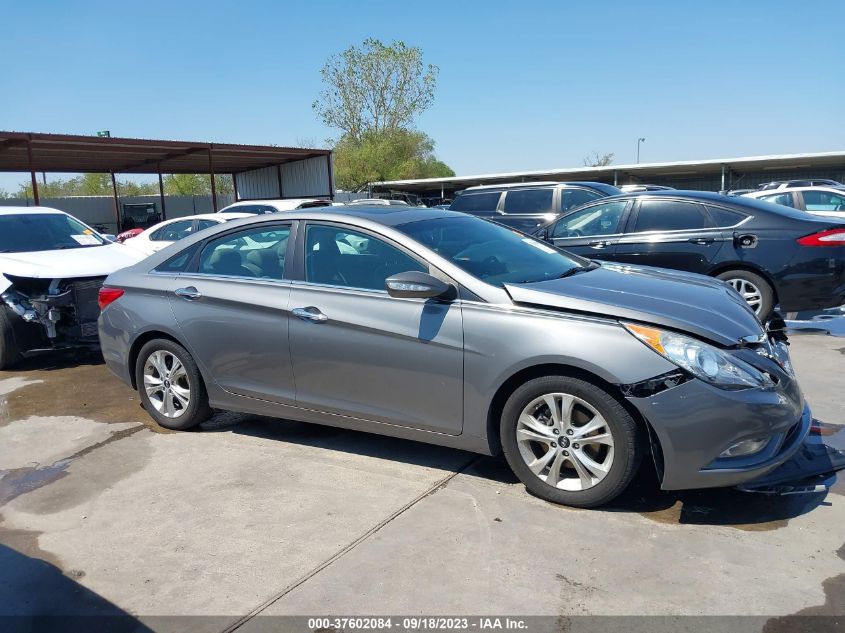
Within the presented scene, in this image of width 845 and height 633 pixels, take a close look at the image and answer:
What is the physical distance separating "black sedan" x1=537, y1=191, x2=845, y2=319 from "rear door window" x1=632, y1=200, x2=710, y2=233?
0.03 feet

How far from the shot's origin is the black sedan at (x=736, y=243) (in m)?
6.91

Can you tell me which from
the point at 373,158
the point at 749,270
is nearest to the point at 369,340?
the point at 749,270

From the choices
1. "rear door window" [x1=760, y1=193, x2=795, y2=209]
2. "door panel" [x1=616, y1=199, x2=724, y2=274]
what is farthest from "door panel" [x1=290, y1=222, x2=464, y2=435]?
"rear door window" [x1=760, y1=193, x2=795, y2=209]

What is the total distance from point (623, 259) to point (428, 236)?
4289 millimetres

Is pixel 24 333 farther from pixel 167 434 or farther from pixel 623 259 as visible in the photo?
pixel 623 259

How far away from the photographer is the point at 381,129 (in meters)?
52.9

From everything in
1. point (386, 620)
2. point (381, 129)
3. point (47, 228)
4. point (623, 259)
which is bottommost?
point (386, 620)

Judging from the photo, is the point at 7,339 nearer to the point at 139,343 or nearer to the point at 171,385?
the point at 139,343

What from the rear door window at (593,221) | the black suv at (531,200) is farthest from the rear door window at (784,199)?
the rear door window at (593,221)

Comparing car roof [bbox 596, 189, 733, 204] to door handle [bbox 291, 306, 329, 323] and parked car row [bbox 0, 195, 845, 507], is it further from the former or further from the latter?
door handle [bbox 291, 306, 329, 323]

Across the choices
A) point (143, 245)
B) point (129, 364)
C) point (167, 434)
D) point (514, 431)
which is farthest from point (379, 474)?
point (143, 245)

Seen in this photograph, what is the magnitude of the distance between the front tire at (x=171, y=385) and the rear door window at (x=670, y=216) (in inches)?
204

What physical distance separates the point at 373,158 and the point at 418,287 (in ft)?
162

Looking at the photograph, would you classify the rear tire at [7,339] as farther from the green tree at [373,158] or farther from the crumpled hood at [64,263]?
the green tree at [373,158]
